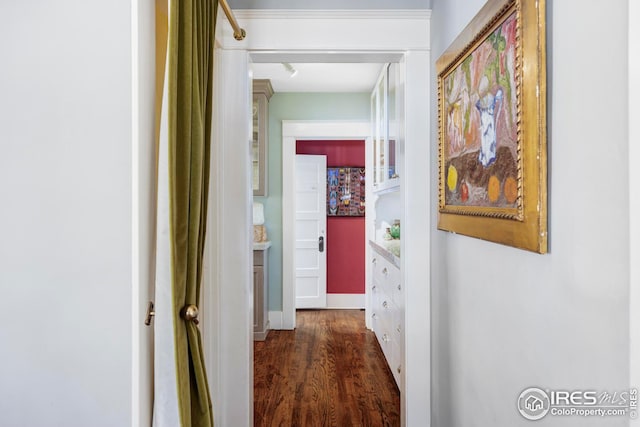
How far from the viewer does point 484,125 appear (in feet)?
4.41

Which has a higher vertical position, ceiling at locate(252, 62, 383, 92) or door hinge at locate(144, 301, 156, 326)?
ceiling at locate(252, 62, 383, 92)

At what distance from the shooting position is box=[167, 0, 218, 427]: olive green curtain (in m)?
1.17

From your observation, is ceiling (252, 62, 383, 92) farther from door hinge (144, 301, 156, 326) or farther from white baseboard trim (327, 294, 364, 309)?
door hinge (144, 301, 156, 326)

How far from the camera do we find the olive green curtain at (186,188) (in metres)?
1.17

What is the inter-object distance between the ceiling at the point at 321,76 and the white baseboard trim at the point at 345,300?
2.60 meters

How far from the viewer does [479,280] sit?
146 cm

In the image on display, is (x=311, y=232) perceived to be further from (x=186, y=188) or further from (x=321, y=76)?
(x=186, y=188)

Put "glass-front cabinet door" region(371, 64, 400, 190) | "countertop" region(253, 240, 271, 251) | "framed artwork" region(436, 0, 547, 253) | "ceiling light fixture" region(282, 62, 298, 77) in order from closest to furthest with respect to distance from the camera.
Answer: "framed artwork" region(436, 0, 547, 253) < "glass-front cabinet door" region(371, 64, 400, 190) < "ceiling light fixture" region(282, 62, 298, 77) < "countertop" region(253, 240, 271, 251)

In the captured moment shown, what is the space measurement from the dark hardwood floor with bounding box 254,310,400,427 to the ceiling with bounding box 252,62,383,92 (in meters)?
2.55

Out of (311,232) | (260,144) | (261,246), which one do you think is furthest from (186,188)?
(311,232)

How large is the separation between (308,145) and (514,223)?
4.74 meters

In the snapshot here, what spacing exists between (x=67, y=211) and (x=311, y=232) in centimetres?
397

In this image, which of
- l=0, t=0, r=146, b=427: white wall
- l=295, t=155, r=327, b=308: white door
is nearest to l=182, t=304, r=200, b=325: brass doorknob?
l=0, t=0, r=146, b=427: white wall

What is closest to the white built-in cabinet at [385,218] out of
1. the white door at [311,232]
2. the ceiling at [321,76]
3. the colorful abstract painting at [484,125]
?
the ceiling at [321,76]
